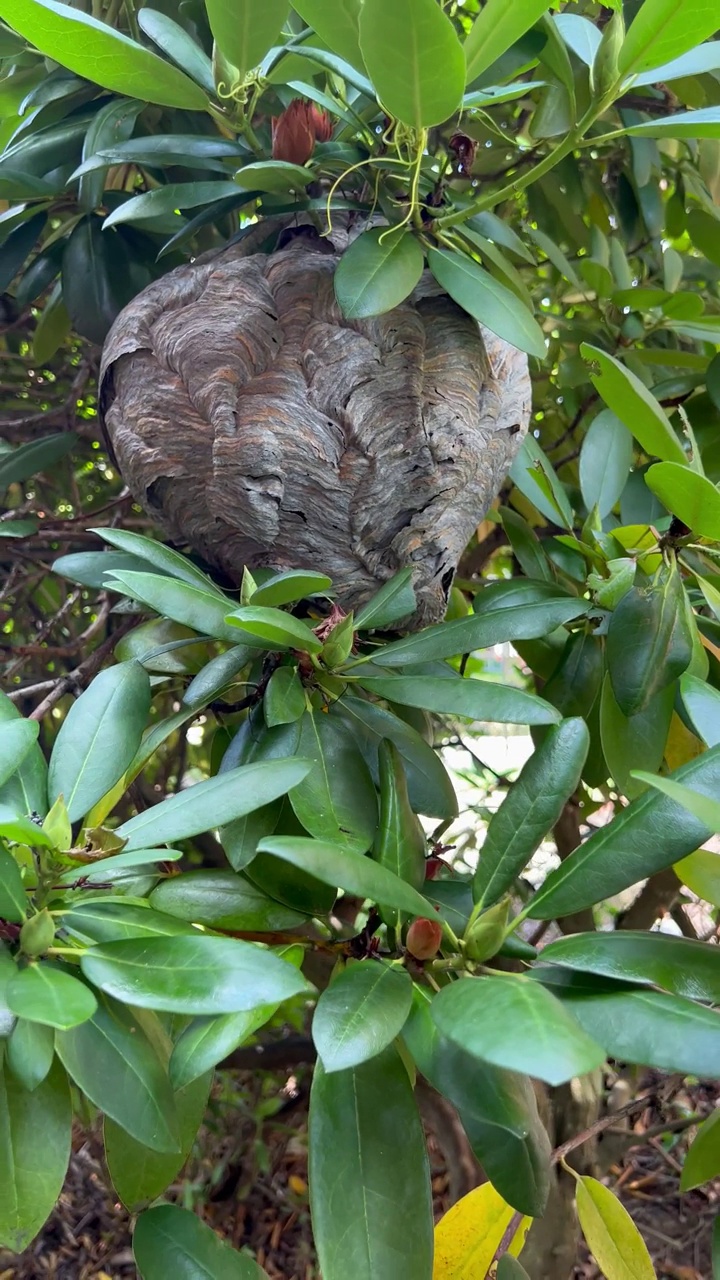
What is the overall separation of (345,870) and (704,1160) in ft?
1.53

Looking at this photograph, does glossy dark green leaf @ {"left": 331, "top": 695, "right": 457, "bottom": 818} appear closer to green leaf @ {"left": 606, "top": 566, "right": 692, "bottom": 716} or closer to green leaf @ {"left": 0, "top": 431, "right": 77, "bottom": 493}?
green leaf @ {"left": 606, "top": 566, "right": 692, "bottom": 716}

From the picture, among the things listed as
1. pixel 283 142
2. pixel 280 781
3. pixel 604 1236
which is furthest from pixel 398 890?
pixel 283 142

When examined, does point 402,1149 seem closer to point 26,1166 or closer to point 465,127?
point 26,1166

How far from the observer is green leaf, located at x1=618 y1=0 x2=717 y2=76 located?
0.53 m

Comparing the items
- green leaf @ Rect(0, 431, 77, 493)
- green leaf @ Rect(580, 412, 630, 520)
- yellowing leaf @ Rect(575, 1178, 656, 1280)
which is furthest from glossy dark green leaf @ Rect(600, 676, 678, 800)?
green leaf @ Rect(0, 431, 77, 493)

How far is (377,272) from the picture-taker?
→ 604 millimetres

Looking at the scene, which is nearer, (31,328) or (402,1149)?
(402,1149)

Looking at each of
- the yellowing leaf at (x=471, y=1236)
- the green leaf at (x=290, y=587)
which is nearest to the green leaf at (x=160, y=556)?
the green leaf at (x=290, y=587)

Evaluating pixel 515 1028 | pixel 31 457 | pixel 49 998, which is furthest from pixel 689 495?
pixel 31 457

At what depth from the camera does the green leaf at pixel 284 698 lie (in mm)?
542

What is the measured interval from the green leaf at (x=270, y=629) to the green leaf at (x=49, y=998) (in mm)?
214

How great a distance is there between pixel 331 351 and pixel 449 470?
0.15 meters

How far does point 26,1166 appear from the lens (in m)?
0.45

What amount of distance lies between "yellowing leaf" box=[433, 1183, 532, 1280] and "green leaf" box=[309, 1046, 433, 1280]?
0.30 meters
